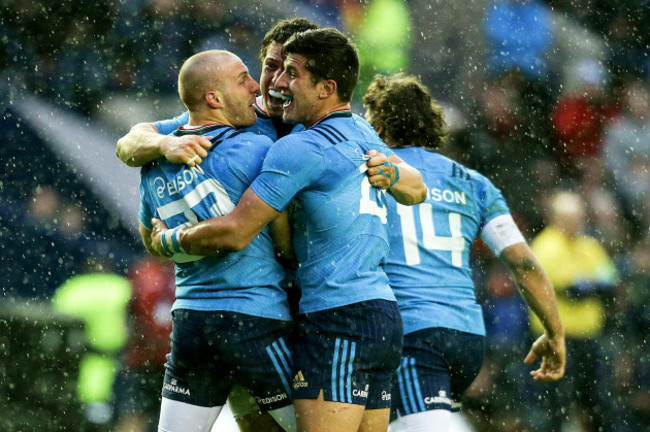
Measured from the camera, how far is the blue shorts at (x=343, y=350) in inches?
101

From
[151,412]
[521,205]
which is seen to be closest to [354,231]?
[151,412]

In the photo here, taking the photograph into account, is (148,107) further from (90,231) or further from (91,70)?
(90,231)

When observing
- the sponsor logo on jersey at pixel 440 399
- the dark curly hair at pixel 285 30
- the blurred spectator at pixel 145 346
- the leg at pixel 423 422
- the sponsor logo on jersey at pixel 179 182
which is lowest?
the blurred spectator at pixel 145 346

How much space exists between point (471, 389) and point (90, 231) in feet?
10.4

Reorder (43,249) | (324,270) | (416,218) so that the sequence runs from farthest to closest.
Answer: (43,249) < (416,218) < (324,270)

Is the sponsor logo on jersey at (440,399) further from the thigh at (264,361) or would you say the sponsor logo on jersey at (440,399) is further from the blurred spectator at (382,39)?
the blurred spectator at (382,39)

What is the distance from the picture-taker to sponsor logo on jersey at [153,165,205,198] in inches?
106

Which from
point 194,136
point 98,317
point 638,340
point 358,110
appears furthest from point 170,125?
point 638,340

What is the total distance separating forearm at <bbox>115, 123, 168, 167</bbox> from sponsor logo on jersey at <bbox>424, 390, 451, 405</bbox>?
1.46 m

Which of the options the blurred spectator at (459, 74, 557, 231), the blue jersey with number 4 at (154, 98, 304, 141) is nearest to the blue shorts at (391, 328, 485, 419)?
the blue jersey with number 4 at (154, 98, 304, 141)

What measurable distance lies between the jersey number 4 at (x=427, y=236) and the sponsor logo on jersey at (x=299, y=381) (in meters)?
1.01

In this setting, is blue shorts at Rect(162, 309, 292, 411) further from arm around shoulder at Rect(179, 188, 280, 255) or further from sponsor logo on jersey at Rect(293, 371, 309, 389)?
arm around shoulder at Rect(179, 188, 280, 255)

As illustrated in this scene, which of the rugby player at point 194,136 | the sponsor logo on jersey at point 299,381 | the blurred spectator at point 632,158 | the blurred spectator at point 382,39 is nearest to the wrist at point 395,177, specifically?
the rugby player at point 194,136

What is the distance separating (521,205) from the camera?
649 centimetres
